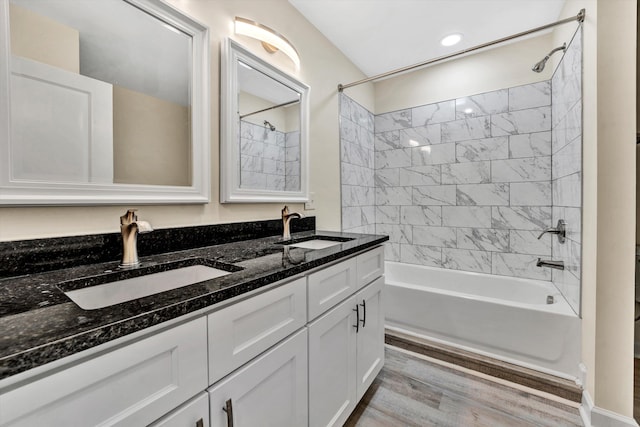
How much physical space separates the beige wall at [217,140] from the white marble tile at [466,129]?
872mm

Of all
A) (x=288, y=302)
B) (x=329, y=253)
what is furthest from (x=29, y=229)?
(x=329, y=253)

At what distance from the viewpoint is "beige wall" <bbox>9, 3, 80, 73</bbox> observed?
0.85m

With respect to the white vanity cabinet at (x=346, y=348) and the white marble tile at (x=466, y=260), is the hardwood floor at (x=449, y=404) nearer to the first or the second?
the white vanity cabinet at (x=346, y=348)

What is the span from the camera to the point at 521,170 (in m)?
2.43

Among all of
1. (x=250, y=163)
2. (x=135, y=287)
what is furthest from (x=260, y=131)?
(x=135, y=287)

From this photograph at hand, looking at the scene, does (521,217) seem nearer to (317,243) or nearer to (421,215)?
(421,215)

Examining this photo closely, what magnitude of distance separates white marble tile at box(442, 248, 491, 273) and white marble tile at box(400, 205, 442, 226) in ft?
1.05

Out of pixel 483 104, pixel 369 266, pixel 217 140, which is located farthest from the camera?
pixel 483 104

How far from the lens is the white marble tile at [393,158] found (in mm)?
2969

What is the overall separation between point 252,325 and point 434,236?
2466 mm

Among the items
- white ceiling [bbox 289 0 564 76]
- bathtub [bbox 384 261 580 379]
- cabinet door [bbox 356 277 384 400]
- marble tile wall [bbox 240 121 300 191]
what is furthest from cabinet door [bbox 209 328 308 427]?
white ceiling [bbox 289 0 564 76]

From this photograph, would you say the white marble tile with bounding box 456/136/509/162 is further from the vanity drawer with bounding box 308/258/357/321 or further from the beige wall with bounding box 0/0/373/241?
the vanity drawer with bounding box 308/258/357/321

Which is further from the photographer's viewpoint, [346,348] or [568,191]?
[568,191]

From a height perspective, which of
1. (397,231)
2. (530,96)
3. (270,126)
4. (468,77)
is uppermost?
(468,77)
